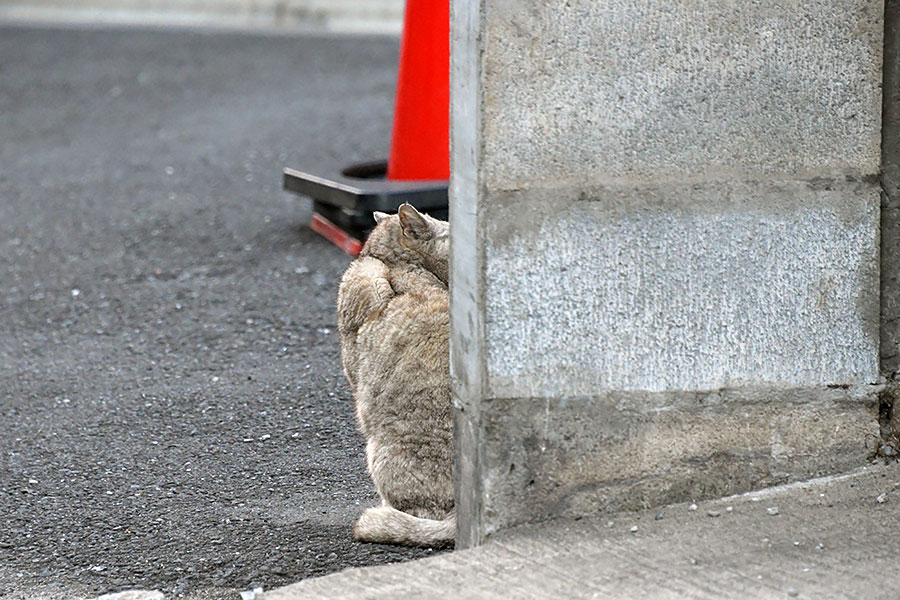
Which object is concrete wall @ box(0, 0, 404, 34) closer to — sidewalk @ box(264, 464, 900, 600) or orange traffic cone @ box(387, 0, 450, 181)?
orange traffic cone @ box(387, 0, 450, 181)

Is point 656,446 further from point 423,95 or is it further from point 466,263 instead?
point 423,95

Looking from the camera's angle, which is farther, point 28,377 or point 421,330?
point 28,377

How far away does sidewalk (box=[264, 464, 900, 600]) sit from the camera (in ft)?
8.59

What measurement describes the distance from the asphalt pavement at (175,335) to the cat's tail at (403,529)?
4cm

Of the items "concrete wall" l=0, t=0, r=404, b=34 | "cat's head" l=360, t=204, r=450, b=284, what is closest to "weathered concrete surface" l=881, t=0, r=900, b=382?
"cat's head" l=360, t=204, r=450, b=284

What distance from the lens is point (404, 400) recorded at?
3.42 m

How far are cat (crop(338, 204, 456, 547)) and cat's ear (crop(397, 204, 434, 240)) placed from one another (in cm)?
5

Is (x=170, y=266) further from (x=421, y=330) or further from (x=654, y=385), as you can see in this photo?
(x=654, y=385)

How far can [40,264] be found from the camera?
665cm

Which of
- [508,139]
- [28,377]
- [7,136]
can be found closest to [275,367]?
[28,377]

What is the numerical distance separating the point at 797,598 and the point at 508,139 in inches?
47.3

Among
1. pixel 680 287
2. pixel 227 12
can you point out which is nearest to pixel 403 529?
pixel 680 287

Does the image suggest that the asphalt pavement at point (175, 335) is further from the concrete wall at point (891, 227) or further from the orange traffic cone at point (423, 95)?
the concrete wall at point (891, 227)

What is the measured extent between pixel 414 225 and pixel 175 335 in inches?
87.0
